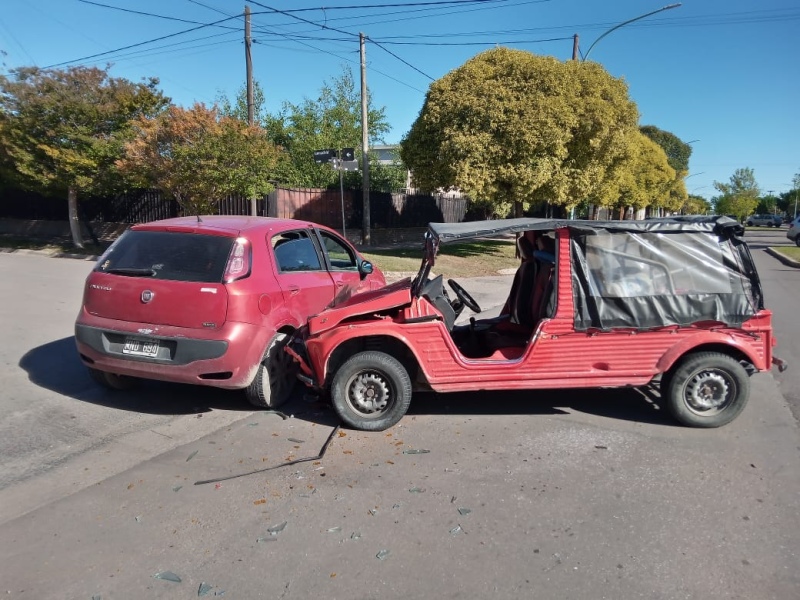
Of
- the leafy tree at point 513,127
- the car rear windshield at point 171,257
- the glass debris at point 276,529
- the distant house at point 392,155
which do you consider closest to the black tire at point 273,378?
the car rear windshield at point 171,257

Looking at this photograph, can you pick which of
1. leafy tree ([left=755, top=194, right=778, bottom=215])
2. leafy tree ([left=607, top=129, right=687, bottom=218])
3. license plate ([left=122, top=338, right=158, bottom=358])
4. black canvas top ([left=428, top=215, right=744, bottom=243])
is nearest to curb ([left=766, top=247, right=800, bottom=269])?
leafy tree ([left=607, top=129, right=687, bottom=218])

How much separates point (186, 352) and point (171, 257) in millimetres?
864

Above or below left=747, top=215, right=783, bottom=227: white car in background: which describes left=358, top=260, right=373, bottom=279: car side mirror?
below

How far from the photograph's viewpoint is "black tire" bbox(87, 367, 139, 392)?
5.63 meters

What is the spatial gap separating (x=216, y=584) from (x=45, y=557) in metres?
1.00

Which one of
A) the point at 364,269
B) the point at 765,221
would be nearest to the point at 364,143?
the point at 364,269

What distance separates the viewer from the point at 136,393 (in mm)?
5844

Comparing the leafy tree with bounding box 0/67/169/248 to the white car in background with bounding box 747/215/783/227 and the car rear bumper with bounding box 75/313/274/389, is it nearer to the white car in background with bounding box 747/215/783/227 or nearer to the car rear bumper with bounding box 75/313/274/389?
the car rear bumper with bounding box 75/313/274/389

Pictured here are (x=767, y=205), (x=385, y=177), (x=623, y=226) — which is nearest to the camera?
(x=623, y=226)

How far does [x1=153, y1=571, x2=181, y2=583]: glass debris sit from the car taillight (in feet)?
8.06

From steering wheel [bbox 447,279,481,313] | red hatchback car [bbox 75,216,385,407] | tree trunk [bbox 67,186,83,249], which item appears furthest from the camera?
tree trunk [bbox 67,186,83,249]

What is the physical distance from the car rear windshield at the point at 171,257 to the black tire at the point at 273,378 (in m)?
0.80

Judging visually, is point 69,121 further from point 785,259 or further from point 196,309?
point 785,259

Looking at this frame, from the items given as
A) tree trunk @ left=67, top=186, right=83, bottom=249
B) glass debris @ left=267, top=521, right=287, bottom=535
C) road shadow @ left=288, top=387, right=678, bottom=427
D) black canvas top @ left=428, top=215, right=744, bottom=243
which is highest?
tree trunk @ left=67, top=186, right=83, bottom=249
